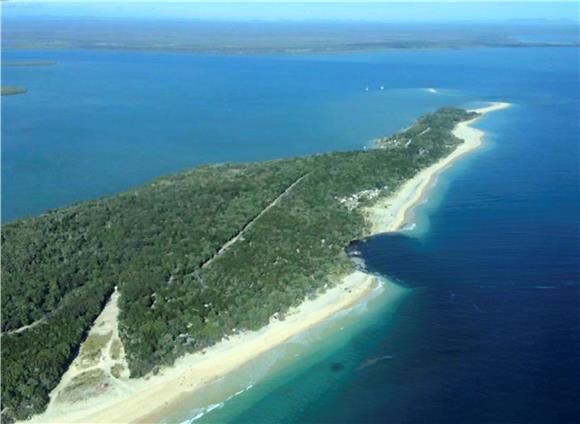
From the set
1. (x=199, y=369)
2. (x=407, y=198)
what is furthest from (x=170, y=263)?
(x=407, y=198)

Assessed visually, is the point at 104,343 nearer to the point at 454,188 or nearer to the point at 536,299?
the point at 536,299

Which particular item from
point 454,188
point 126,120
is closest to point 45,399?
point 454,188

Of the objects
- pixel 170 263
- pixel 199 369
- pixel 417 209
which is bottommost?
pixel 199 369

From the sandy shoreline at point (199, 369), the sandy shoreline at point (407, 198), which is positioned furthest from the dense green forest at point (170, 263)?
the sandy shoreline at point (407, 198)

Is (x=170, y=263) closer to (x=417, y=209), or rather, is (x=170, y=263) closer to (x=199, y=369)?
(x=199, y=369)

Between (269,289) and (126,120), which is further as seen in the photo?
(126,120)

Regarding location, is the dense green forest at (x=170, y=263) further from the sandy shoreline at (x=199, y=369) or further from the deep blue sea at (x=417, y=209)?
the deep blue sea at (x=417, y=209)

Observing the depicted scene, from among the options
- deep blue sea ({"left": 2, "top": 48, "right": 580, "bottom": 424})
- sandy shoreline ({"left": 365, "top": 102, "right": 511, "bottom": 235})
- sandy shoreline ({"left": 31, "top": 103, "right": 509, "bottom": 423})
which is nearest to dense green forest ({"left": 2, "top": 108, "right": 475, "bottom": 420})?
sandy shoreline ({"left": 31, "top": 103, "right": 509, "bottom": 423})
